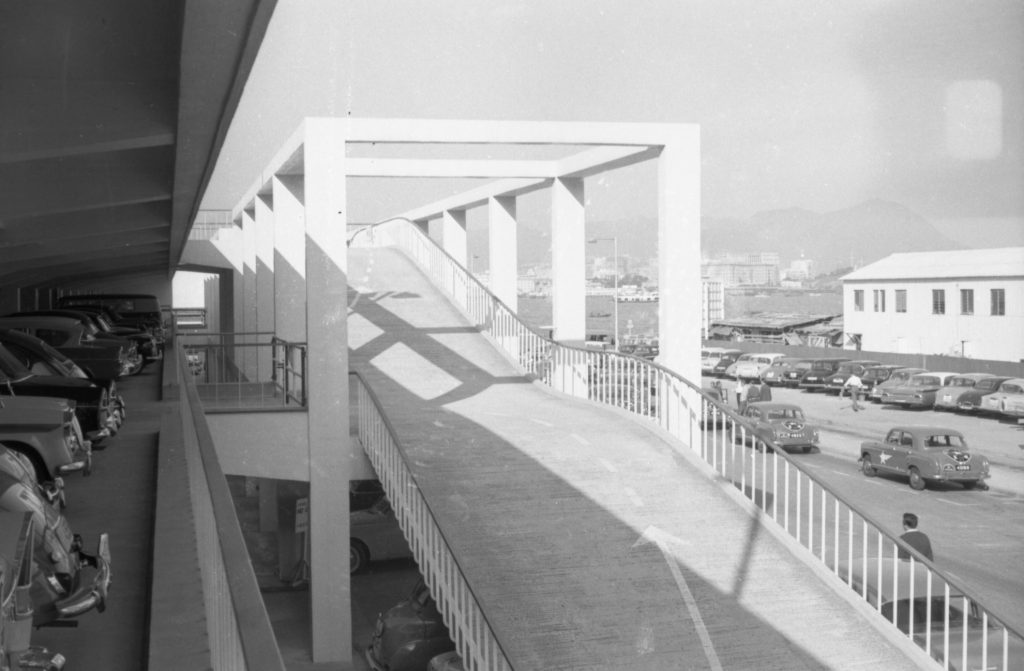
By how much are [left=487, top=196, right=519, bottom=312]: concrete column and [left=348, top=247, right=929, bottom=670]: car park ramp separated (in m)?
8.36

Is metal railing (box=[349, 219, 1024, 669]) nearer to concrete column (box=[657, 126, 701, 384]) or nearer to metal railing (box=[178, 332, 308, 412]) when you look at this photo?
concrete column (box=[657, 126, 701, 384])

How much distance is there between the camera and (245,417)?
47.9 ft

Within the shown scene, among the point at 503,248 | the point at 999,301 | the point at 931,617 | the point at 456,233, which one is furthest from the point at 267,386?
the point at 999,301

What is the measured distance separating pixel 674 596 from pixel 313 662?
5.92m

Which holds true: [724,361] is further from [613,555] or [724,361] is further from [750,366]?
[613,555]

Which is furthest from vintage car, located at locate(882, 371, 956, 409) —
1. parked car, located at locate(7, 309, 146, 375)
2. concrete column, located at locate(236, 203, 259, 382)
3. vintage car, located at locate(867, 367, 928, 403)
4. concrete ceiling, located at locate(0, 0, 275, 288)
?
parked car, located at locate(7, 309, 146, 375)

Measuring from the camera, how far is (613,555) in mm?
9938

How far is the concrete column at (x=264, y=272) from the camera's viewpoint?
22.1m

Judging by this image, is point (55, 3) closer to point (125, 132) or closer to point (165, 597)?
point (165, 597)

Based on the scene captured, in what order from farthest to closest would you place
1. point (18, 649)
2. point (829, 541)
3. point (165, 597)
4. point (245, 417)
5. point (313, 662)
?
point (829, 541)
point (245, 417)
point (313, 662)
point (165, 597)
point (18, 649)

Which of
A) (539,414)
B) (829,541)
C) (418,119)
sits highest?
(418,119)

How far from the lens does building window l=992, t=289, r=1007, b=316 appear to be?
4100 centimetres

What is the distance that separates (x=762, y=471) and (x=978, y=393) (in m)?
25.2

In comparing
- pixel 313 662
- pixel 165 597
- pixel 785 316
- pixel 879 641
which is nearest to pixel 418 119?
pixel 313 662
